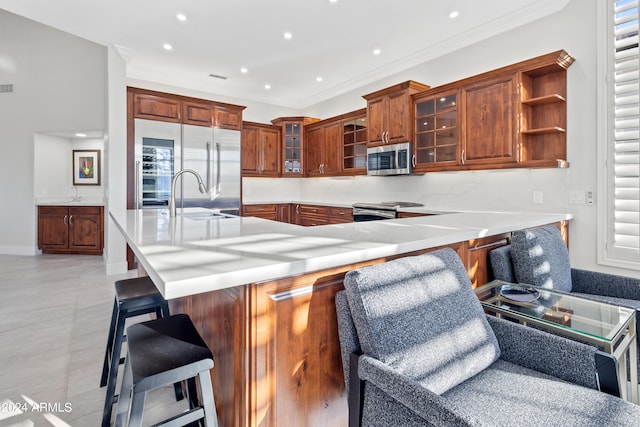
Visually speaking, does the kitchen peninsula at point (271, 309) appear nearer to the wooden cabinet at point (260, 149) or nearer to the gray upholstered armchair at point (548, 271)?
the gray upholstered armchair at point (548, 271)

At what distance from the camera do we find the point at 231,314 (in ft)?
3.57

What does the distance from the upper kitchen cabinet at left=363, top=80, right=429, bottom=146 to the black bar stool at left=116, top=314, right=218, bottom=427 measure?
3533 mm

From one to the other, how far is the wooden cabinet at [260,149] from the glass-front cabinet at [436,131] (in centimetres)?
293

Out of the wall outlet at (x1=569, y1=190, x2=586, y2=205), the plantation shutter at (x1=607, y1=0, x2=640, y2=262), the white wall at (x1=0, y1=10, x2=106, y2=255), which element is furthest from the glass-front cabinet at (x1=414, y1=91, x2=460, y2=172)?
the white wall at (x1=0, y1=10, x2=106, y2=255)

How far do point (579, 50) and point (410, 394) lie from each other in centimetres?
363

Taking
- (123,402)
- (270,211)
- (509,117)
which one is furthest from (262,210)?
→ (123,402)

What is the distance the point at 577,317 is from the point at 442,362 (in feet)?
2.45

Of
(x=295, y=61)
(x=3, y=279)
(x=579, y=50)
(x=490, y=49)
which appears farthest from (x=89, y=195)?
(x=579, y=50)

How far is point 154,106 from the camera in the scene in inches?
183

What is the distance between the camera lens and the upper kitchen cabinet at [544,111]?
2977 millimetres

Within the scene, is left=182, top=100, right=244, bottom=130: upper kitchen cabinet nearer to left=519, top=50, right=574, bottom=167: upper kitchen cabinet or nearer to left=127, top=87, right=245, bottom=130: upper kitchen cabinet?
left=127, top=87, right=245, bottom=130: upper kitchen cabinet

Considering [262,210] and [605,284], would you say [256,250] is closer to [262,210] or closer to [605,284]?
[605,284]

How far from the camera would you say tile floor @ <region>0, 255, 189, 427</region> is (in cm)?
172

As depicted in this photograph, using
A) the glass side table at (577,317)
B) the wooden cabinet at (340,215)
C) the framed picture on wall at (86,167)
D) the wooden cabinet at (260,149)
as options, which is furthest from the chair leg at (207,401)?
the framed picture on wall at (86,167)
